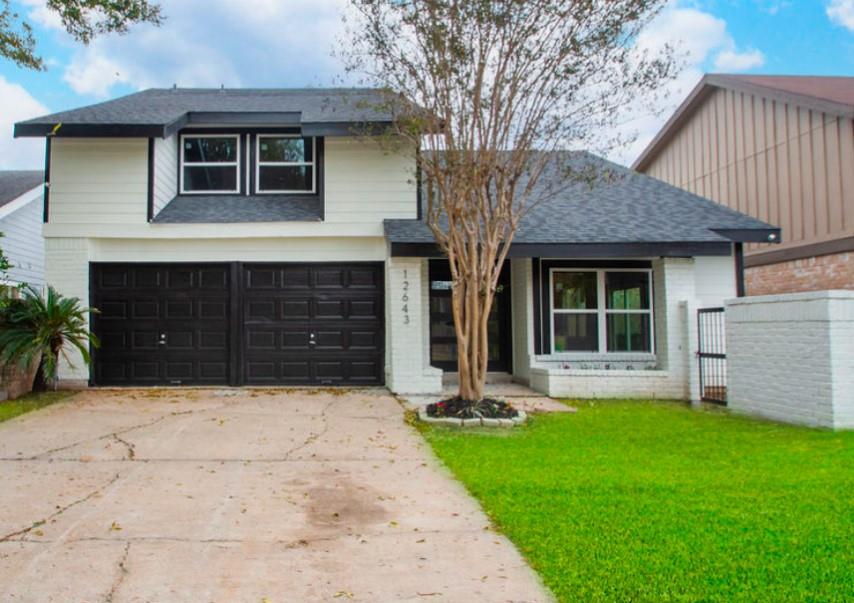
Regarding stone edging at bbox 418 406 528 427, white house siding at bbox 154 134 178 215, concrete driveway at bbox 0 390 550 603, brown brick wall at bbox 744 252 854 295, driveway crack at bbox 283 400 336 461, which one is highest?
white house siding at bbox 154 134 178 215

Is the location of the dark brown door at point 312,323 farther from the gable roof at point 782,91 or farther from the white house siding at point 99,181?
the gable roof at point 782,91

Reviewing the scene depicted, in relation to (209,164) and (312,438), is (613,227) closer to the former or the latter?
(312,438)

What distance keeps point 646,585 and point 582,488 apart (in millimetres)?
1848

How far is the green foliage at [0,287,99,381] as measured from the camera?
9.89m

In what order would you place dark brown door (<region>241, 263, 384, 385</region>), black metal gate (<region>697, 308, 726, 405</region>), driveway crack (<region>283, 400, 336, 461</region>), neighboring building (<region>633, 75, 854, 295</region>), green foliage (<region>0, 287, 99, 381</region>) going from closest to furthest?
driveway crack (<region>283, 400, 336, 461</region>) → green foliage (<region>0, 287, 99, 381</region>) → black metal gate (<region>697, 308, 726, 405</region>) → dark brown door (<region>241, 263, 384, 385</region>) → neighboring building (<region>633, 75, 854, 295</region>)

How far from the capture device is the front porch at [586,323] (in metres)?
10.9

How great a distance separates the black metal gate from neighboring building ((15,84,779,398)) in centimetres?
21

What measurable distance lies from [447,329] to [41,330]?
727 cm

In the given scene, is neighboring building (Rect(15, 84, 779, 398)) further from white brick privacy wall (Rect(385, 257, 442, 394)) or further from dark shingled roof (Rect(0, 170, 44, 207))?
dark shingled roof (Rect(0, 170, 44, 207))

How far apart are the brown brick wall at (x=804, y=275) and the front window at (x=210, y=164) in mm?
12777

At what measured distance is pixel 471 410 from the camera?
8.30m

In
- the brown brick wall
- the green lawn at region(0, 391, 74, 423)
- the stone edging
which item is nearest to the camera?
the stone edging

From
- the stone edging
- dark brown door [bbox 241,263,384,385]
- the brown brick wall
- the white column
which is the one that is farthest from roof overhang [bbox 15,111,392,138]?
the brown brick wall

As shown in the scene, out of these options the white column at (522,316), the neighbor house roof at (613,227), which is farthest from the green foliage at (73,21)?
the white column at (522,316)
